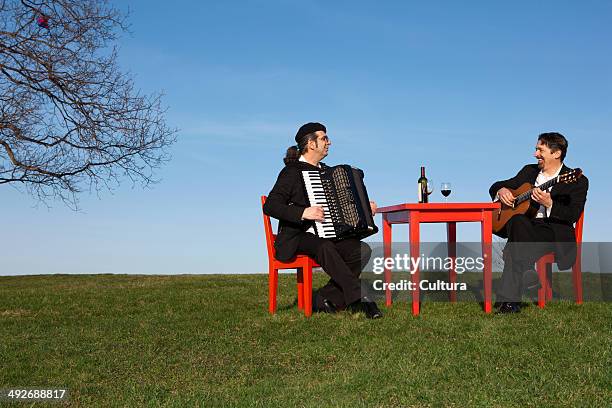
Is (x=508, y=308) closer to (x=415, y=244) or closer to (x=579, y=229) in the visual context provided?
(x=415, y=244)

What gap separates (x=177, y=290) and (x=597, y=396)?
6.59 m

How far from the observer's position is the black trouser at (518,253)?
18.9 feet

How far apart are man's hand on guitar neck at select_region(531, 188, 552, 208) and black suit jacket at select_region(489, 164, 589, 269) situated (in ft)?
0.97

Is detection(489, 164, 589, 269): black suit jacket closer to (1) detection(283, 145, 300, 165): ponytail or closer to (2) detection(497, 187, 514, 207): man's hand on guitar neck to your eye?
(2) detection(497, 187, 514, 207): man's hand on guitar neck

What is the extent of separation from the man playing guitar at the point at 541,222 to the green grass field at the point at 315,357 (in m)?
0.32

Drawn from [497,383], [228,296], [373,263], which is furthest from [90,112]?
[497,383]

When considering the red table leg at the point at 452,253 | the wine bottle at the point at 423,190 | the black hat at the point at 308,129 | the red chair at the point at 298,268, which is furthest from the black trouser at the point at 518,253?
the black hat at the point at 308,129

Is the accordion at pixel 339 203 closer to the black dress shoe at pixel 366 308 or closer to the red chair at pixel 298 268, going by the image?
the red chair at pixel 298 268

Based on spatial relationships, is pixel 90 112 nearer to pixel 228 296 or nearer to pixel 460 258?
pixel 228 296

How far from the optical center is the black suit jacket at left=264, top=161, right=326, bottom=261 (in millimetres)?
5734

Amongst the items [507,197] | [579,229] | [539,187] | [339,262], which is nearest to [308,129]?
[339,262]

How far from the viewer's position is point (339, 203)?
18.6ft

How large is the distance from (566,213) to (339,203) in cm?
224

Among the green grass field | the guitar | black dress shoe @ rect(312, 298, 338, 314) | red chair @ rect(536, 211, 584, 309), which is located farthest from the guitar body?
black dress shoe @ rect(312, 298, 338, 314)
